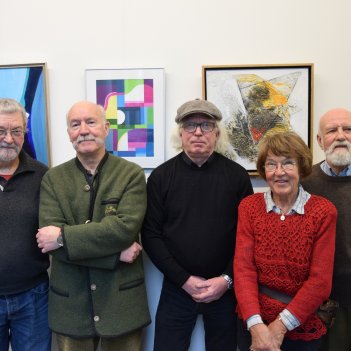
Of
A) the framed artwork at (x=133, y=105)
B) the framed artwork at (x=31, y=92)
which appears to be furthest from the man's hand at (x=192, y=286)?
the framed artwork at (x=31, y=92)

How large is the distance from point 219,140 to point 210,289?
2.32ft

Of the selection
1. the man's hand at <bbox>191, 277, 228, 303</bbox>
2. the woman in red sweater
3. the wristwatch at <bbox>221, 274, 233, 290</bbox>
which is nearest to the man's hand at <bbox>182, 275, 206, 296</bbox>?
the man's hand at <bbox>191, 277, 228, 303</bbox>

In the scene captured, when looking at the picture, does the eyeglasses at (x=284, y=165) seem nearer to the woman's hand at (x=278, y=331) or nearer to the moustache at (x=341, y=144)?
the moustache at (x=341, y=144)

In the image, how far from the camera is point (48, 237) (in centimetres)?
140

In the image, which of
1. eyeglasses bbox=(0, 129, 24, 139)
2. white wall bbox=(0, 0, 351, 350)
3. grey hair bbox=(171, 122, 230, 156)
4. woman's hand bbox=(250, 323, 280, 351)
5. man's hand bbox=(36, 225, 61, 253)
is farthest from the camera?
white wall bbox=(0, 0, 351, 350)

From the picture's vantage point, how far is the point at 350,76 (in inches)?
72.4

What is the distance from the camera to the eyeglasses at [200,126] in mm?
1573

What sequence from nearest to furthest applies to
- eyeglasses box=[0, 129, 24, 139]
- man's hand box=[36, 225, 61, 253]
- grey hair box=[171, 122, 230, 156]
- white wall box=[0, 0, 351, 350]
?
man's hand box=[36, 225, 61, 253], eyeglasses box=[0, 129, 24, 139], grey hair box=[171, 122, 230, 156], white wall box=[0, 0, 351, 350]

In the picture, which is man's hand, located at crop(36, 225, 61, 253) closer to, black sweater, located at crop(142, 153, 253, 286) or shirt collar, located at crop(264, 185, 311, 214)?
black sweater, located at crop(142, 153, 253, 286)

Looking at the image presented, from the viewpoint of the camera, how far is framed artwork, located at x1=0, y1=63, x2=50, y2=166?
1900 mm

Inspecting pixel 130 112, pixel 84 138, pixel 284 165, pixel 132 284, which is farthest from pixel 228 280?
pixel 130 112

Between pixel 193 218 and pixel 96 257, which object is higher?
pixel 193 218

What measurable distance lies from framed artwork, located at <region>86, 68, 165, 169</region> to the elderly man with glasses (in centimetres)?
45

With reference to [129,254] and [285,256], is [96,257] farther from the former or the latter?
[285,256]
